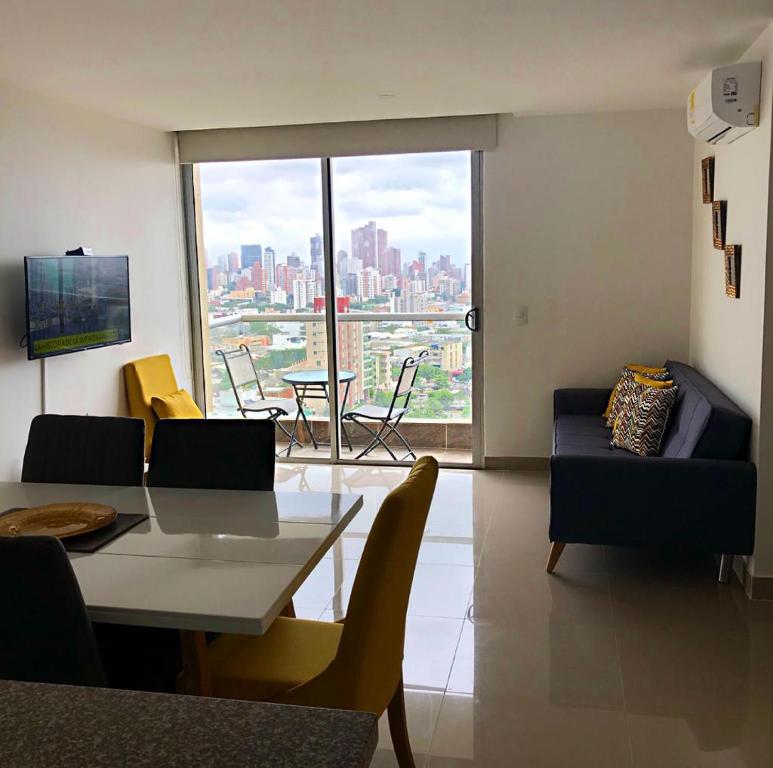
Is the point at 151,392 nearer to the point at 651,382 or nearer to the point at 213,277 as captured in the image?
the point at 213,277

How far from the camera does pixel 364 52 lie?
151 inches

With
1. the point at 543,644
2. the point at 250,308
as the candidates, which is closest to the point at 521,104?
the point at 250,308

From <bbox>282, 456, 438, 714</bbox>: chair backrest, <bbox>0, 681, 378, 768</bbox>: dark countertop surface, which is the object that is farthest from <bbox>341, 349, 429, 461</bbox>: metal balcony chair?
<bbox>0, 681, 378, 768</bbox>: dark countertop surface

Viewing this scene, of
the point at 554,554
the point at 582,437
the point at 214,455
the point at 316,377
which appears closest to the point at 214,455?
the point at 214,455

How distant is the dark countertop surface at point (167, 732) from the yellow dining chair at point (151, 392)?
4569 mm

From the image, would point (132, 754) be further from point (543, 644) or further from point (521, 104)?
point (521, 104)

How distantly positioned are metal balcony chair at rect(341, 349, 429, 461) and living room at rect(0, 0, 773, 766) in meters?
0.17

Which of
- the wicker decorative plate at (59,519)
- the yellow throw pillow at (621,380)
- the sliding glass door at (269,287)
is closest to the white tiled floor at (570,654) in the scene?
the yellow throw pillow at (621,380)

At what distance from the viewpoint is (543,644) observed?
3.34 metres

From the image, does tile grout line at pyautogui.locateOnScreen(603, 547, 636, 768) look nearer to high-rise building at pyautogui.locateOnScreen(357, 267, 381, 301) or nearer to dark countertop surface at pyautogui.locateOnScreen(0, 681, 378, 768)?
dark countertop surface at pyautogui.locateOnScreen(0, 681, 378, 768)

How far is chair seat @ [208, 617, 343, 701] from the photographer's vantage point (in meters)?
2.17

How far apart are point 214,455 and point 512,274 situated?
3.33 meters

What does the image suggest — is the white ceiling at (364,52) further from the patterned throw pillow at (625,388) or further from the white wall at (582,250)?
the patterned throw pillow at (625,388)

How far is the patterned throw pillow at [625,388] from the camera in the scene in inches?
193
